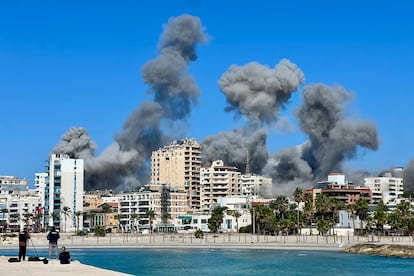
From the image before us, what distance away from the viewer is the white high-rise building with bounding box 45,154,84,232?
19475cm

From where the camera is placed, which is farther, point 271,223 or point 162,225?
point 162,225

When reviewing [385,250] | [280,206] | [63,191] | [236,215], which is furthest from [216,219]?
[385,250]

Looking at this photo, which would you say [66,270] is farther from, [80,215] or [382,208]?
[80,215]

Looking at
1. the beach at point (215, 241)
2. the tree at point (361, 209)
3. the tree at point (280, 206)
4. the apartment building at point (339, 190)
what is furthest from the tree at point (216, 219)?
the tree at point (361, 209)

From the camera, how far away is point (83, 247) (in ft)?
502

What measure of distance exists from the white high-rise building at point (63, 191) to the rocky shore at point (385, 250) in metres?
95.1

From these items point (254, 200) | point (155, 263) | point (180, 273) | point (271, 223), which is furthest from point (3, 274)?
point (254, 200)

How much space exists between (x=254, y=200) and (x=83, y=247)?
57.9m

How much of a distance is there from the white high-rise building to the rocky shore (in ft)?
312

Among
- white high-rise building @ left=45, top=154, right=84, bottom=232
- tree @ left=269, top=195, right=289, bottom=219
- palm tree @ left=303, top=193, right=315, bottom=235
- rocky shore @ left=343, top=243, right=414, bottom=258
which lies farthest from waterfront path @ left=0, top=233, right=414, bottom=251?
white high-rise building @ left=45, top=154, right=84, bottom=232

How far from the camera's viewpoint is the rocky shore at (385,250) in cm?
11088

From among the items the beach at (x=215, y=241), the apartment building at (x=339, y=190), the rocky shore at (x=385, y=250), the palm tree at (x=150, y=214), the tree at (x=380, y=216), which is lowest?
the rocky shore at (x=385, y=250)

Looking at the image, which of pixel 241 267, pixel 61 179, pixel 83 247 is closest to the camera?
pixel 241 267

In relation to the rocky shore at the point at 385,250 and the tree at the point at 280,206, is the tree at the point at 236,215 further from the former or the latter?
the rocky shore at the point at 385,250
